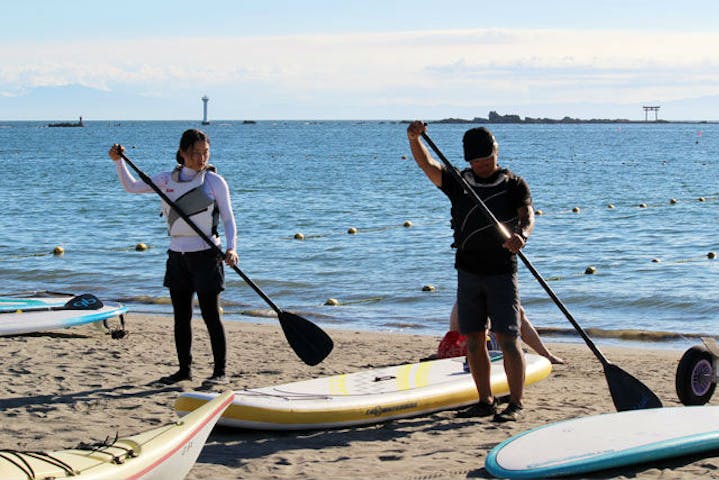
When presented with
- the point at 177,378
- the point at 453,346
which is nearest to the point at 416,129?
the point at 453,346

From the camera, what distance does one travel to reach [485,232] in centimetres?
594

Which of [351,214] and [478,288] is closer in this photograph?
[478,288]

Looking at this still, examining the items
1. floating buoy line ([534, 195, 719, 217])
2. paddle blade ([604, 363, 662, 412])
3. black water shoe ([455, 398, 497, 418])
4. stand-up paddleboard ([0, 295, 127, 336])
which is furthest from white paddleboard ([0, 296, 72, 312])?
floating buoy line ([534, 195, 719, 217])

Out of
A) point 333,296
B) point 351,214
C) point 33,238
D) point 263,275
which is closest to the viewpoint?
point 333,296

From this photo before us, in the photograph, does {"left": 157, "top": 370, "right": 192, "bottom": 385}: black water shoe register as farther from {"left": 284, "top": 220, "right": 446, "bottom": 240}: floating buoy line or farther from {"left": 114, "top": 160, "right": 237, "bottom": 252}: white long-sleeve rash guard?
{"left": 284, "top": 220, "right": 446, "bottom": 240}: floating buoy line

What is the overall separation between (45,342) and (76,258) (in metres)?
9.59

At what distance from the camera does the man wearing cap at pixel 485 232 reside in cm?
592

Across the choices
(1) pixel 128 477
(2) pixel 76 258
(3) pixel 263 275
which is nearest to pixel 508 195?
(1) pixel 128 477

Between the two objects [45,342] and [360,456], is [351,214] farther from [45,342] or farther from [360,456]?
[360,456]

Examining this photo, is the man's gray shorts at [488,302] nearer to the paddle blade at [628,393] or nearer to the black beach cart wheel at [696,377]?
the paddle blade at [628,393]

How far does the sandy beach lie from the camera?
17.5ft

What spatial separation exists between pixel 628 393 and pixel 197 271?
2853 mm

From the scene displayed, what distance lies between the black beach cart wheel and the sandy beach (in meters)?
0.29

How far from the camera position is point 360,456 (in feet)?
18.3
